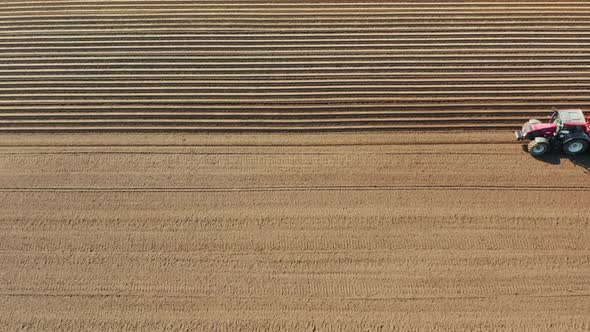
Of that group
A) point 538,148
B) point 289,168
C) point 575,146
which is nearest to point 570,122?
point 575,146

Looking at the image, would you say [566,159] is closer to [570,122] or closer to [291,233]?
[570,122]

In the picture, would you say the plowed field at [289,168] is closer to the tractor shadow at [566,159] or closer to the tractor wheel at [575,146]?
the tractor shadow at [566,159]

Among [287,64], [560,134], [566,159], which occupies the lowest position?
[566,159]

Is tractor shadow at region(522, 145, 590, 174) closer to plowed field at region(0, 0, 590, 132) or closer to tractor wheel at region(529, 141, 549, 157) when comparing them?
tractor wheel at region(529, 141, 549, 157)

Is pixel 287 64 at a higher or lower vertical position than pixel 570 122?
higher

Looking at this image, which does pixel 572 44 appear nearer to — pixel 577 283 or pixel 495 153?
pixel 495 153

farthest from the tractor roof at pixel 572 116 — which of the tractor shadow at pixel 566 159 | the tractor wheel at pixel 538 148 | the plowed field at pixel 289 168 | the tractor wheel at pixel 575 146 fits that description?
the plowed field at pixel 289 168
